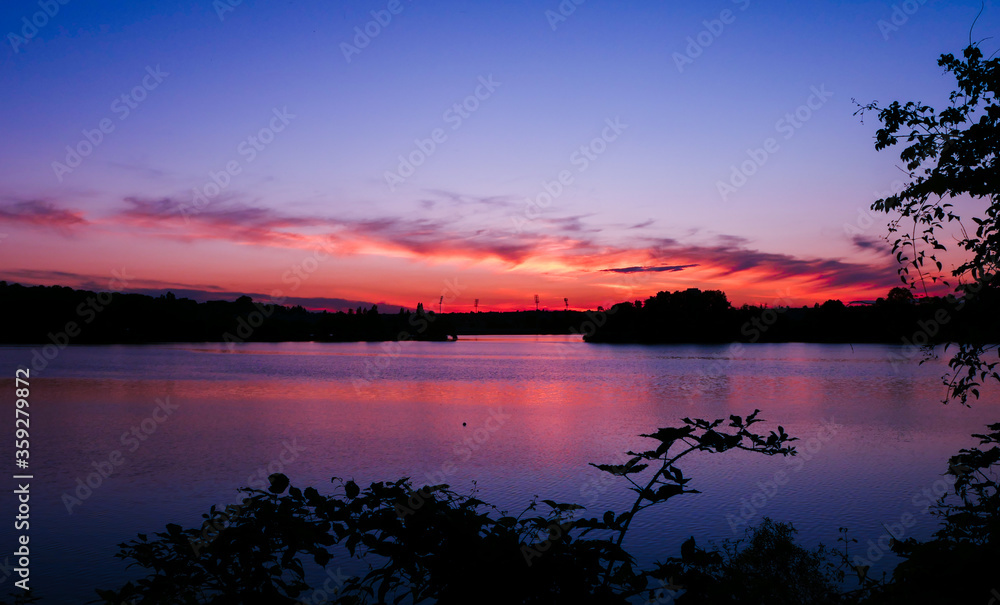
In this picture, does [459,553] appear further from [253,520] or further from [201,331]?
[201,331]

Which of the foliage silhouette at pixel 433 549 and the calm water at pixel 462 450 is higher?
the foliage silhouette at pixel 433 549

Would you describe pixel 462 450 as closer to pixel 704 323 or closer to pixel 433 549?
pixel 433 549

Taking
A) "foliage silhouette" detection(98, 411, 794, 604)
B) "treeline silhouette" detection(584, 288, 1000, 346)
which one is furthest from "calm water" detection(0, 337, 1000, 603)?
"treeline silhouette" detection(584, 288, 1000, 346)

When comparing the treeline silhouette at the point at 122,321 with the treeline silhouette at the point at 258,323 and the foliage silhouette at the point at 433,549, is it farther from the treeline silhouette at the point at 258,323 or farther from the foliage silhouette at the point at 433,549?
the foliage silhouette at the point at 433,549

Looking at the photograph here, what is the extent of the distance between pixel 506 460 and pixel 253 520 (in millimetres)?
15358

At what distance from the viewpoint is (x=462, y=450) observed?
804 inches

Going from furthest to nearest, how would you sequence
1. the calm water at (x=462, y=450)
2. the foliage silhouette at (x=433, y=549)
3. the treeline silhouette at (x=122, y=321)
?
the treeline silhouette at (x=122, y=321) < the calm water at (x=462, y=450) < the foliage silhouette at (x=433, y=549)

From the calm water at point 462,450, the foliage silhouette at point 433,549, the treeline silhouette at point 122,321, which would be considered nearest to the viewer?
the foliage silhouette at point 433,549

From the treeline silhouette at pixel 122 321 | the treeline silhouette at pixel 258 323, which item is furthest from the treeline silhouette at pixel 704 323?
the treeline silhouette at pixel 122 321

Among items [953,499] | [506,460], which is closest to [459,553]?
[953,499]

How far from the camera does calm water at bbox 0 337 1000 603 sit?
12.2m

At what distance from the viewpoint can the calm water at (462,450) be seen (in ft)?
40.0

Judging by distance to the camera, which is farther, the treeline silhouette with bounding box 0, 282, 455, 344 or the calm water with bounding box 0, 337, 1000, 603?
the treeline silhouette with bounding box 0, 282, 455, 344

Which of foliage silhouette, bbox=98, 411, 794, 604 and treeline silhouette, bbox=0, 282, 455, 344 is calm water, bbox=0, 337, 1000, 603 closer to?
foliage silhouette, bbox=98, 411, 794, 604
